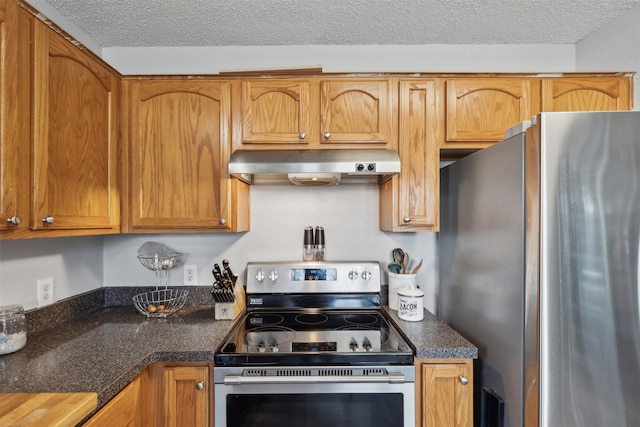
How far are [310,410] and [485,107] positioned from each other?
1.62m

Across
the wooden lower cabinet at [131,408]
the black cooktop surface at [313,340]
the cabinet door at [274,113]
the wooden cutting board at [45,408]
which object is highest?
the cabinet door at [274,113]

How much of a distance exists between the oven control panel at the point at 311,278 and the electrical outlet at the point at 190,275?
361 millimetres

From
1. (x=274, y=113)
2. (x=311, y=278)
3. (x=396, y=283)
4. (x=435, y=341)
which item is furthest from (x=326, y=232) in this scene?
(x=435, y=341)

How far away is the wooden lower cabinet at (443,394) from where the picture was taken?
1321 mm

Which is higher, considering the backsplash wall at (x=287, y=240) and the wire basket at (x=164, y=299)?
the backsplash wall at (x=287, y=240)

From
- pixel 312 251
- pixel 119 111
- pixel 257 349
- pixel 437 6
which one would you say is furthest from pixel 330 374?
pixel 437 6

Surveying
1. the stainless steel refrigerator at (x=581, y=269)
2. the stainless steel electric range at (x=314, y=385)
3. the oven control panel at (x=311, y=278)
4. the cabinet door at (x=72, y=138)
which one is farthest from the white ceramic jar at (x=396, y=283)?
the cabinet door at (x=72, y=138)

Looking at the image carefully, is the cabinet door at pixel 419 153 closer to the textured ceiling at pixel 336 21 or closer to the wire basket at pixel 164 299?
the textured ceiling at pixel 336 21

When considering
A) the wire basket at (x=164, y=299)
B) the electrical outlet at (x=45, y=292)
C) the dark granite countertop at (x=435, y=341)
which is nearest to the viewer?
the dark granite countertop at (x=435, y=341)

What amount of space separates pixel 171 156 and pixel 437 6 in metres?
1.51

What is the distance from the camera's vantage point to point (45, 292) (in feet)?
5.17

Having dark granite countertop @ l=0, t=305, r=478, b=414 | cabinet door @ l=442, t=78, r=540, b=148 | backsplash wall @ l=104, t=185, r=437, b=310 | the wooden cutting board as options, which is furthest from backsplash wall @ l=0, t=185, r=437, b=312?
the wooden cutting board

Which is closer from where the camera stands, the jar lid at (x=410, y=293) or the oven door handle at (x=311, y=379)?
the oven door handle at (x=311, y=379)

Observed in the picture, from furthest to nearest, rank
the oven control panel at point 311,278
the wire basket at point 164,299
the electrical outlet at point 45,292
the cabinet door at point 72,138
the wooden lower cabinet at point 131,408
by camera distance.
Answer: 1. the oven control panel at point 311,278
2. the wire basket at point 164,299
3. the electrical outlet at point 45,292
4. the cabinet door at point 72,138
5. the wooden lower cabinet at point 131,408
